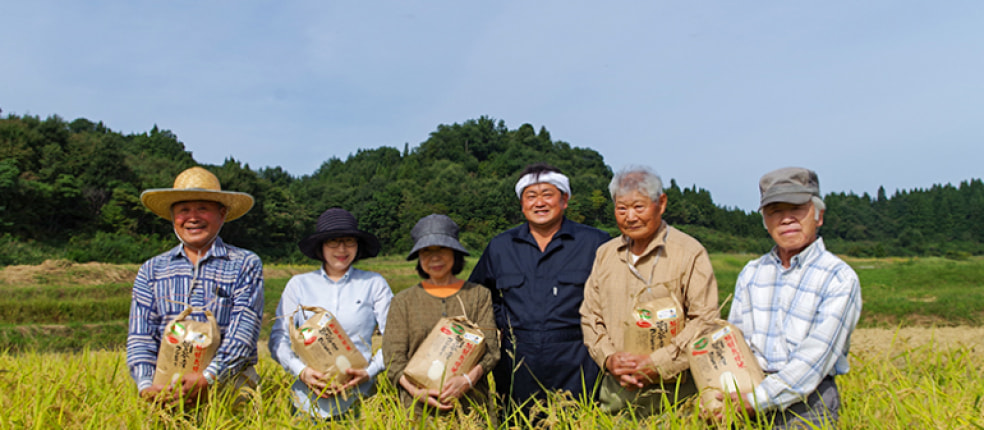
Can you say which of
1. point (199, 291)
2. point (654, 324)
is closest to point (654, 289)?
point (654, 324)

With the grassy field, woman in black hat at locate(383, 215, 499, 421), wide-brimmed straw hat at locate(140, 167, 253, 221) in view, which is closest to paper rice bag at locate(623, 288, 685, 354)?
the grassy field

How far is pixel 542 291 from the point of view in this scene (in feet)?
10.6

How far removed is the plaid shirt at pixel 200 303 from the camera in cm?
285

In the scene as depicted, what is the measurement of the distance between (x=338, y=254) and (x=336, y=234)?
14 centimetres

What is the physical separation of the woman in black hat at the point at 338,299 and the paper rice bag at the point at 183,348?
0.40m

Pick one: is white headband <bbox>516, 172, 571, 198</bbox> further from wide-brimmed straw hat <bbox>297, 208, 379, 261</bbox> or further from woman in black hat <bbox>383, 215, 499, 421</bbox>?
wide-brimmed straw hat <bbox>297, 208, 379, 261</bbox>

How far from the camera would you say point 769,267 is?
2.56m

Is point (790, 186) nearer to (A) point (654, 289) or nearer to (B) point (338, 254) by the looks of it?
(A) point (654, 289)

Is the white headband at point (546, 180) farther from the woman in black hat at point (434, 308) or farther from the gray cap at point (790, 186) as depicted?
the gray cap at point (790, 186)

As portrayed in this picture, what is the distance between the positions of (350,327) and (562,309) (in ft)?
3.80

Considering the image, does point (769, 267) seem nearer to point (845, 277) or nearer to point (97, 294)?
point (845, 277)

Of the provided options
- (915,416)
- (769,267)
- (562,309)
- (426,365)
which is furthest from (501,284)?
(915,416)

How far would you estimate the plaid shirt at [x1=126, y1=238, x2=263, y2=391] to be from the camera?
2852 millimetres

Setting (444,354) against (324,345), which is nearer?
(444,354)
